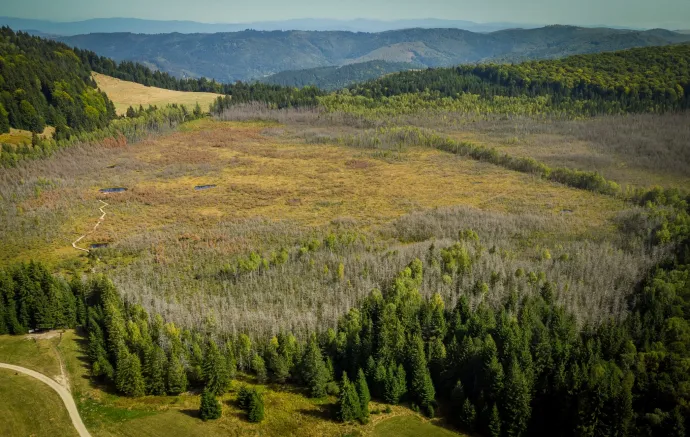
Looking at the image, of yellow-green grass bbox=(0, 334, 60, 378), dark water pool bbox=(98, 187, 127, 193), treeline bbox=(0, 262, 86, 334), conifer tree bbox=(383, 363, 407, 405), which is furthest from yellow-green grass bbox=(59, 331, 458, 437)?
dark water pool bbox=(98, 187, 127, 193)

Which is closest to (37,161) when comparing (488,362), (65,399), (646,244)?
(65,399)

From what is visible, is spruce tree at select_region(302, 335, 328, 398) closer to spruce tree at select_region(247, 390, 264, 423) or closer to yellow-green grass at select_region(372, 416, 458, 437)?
spruce tree at select_region(247, 390, 264, 423)

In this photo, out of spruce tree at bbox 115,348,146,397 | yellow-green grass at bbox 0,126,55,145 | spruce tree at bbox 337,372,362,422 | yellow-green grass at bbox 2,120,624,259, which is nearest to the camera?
spruce tree at bbox 337,372,362,422

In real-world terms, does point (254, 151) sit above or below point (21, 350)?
above

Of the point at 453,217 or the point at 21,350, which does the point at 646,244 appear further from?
the point at 21,350

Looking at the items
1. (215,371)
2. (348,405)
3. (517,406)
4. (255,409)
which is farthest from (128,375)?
(517,406)

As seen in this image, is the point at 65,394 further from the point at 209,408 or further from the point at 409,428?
the point at 409,428
